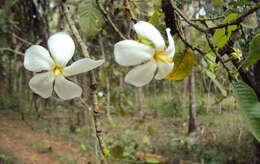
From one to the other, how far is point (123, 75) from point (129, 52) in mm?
2498

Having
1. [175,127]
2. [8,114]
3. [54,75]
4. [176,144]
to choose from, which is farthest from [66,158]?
[175,127]

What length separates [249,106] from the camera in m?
0.24

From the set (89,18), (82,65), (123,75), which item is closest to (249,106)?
(82,65)

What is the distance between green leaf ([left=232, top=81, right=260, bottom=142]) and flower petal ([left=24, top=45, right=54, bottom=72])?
26 cm

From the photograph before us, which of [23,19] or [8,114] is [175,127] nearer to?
[8,114]

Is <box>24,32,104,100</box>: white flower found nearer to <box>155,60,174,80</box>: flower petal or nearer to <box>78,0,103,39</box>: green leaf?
<box>155,60,174,80</box>: flower petal

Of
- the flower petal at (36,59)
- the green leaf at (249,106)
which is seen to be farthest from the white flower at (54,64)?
the green leaf at (249,106)

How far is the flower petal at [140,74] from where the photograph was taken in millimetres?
250

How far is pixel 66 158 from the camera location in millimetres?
2066

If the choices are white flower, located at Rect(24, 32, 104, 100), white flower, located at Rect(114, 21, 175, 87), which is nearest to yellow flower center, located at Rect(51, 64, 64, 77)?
white flower, located at Rect(24, 32, 104, 100)

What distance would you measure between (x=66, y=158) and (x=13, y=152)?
1.64 feet

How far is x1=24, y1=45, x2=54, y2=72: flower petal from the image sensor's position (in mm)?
Answer: 288

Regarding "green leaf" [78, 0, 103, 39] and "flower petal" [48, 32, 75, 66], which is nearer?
"flower petal" [48, 32, 75, 66]

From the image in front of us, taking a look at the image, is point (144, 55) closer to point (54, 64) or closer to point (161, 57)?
point (161, 57)
